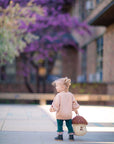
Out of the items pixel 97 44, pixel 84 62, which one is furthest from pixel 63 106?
pixel 84 62

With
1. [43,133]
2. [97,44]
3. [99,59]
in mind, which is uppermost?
[97,44]

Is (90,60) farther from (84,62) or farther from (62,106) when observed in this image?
(62,106)

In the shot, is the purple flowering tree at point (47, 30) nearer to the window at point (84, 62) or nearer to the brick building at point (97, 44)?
the brick building at point (97, 44)

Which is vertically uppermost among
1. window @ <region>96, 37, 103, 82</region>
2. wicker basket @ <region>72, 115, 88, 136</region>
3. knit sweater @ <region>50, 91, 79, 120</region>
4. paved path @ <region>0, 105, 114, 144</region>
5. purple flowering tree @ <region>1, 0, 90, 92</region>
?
purple flowering tree @ <region>1, 0, 90, 92</region>

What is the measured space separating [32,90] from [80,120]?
604 inches

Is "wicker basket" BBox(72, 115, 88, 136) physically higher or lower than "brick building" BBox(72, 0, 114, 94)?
lower

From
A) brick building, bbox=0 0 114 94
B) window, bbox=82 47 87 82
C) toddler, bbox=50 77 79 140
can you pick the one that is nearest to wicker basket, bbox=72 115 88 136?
toddler, bbox=50 77 79 140

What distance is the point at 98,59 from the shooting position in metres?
19.3

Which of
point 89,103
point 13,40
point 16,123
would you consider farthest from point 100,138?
point 89,103

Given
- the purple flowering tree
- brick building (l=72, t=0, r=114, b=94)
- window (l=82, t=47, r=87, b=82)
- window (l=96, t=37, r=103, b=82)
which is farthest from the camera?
window (l=82, t=47, r=87, b=82)

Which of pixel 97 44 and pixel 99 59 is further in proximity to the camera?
pixel 97 44

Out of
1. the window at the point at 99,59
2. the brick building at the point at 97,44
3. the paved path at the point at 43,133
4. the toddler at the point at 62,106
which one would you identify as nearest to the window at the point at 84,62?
the brick building at the point at 97,44

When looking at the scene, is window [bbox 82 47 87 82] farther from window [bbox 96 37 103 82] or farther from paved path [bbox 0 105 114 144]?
paved path [bbox 0 105 114 144]

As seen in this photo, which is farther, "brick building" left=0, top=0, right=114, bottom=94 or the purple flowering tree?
the purple flowering tree
